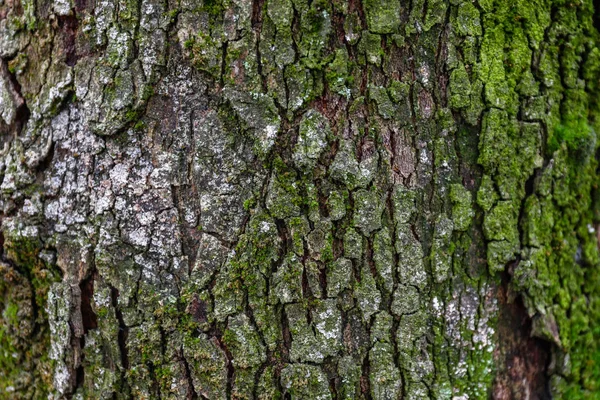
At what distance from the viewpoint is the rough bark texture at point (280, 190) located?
143 cm

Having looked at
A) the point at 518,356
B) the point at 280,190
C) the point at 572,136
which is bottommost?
the point at 518,356

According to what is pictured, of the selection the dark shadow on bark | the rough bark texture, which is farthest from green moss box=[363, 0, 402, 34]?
the dark shadow on bark

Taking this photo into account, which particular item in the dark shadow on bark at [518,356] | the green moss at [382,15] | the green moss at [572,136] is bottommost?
the dark shadow on bark at [518,356]

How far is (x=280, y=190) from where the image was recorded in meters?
1.43

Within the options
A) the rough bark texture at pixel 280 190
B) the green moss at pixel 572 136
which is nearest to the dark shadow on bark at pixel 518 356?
the rough bark texture at pixel 280 190

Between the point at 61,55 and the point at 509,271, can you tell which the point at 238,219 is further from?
the point at 509,271

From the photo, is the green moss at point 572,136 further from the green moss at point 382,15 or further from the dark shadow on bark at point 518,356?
the green moss at point 382,15

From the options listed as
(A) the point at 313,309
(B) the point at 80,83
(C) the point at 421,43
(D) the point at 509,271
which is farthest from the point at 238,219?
(D) the point at 509,271

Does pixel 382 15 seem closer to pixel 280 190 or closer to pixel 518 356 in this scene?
pixel 280 190

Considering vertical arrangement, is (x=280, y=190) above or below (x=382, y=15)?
below

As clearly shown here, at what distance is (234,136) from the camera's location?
4.69ft

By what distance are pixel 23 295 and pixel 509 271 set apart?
5.20 ft

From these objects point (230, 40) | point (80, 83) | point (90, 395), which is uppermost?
point (230, 40)

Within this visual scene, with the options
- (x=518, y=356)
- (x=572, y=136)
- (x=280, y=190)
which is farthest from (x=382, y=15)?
(x=518, y=356)
